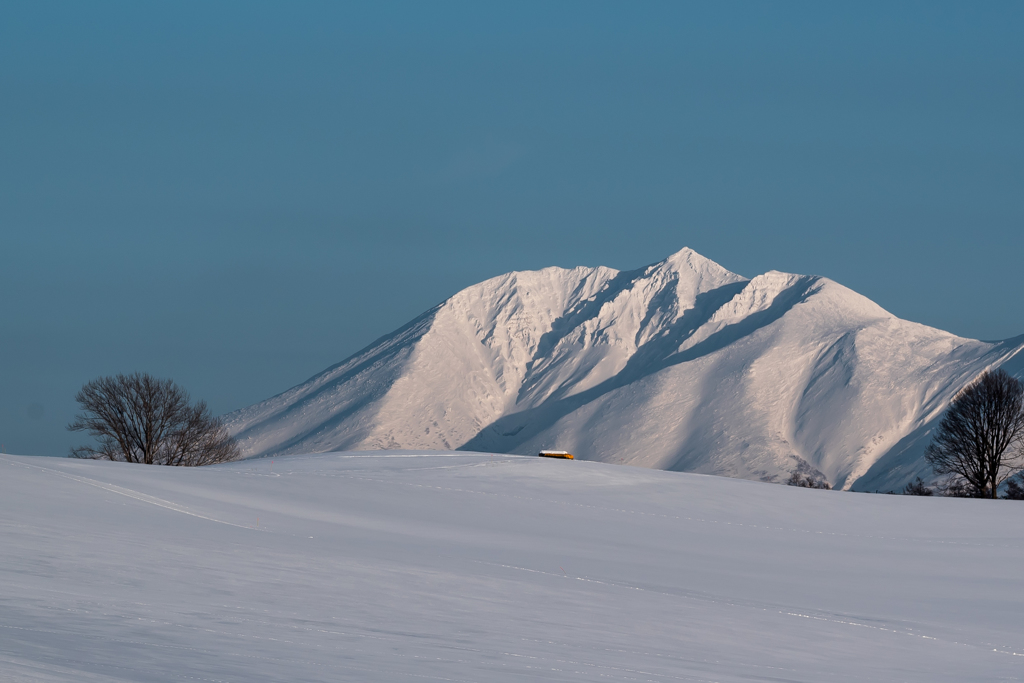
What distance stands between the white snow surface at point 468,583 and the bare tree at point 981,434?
2788 centimetres

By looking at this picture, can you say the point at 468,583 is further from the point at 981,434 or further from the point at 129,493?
the point at 981,434

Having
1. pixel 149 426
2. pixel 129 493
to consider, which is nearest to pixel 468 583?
pixel 129 493

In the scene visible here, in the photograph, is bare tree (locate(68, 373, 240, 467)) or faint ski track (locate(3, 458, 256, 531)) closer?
faint ski track (locate(3, 458, 256, 531))

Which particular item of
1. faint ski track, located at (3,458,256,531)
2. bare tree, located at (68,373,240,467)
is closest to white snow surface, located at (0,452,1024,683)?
faint ski track, located at (3,458,256,531)

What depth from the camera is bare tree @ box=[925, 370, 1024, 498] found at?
2180 inches

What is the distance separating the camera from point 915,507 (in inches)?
1251

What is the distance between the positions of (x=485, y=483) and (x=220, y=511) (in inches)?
427

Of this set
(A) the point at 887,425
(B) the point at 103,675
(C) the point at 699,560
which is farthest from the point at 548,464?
(A) the point at 887,425

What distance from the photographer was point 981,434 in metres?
56.2

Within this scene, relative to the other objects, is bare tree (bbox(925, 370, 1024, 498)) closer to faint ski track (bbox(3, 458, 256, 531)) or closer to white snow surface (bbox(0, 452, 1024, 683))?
white snow surface (bbox(0, 452, 1024, 683))

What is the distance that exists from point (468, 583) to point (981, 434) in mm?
50007

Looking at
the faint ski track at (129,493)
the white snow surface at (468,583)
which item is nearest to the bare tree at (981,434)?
the white snow surface at (468,583)

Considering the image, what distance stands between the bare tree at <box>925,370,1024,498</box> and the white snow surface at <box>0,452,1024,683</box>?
27.9 m

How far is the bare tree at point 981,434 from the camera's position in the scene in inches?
2180
